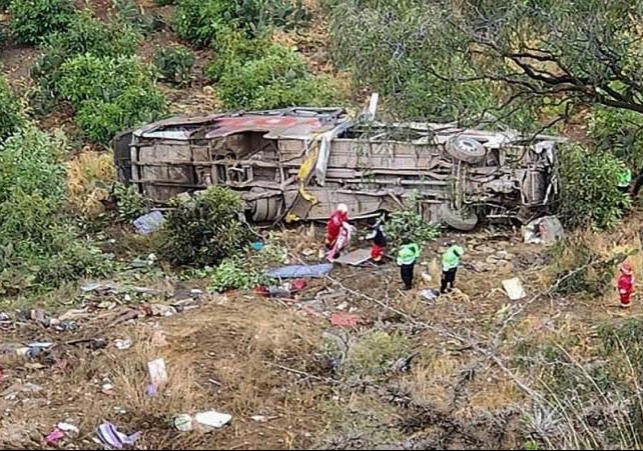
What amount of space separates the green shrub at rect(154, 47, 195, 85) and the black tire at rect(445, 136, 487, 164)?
820cm

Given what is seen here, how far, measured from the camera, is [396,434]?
5465 millimetres

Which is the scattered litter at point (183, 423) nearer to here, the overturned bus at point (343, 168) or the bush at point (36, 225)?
the bush at point (36, 225)

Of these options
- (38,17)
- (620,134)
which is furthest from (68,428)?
(38,17)

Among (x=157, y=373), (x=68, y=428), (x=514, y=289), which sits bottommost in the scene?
(x=514, y=289)

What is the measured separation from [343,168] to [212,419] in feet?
22.2

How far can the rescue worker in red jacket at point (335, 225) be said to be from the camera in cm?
1346

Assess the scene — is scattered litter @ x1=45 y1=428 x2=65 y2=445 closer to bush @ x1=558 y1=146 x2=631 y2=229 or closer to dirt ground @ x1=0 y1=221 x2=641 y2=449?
dirt ground @ x1=0 y1=221 x2=641 y2=449

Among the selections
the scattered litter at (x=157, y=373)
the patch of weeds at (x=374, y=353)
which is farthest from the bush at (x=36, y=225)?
the patch of weeds at (x=374, y=353)

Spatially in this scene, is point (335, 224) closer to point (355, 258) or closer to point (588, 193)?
point (355, 258)

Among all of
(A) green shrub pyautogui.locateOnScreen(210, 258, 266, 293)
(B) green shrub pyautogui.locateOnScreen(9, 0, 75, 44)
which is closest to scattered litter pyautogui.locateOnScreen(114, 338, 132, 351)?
(A) green shrub pyautogui.locateOnScreen(210, 258, 266, 293)

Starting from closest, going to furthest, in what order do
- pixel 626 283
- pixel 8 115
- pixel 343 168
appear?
Result: pixel 626 283, pixel 343 168, pixel 8 115

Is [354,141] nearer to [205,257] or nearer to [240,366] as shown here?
[205,257]

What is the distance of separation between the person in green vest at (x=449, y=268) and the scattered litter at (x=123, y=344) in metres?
3.61

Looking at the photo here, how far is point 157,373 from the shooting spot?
9250mm
